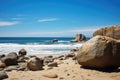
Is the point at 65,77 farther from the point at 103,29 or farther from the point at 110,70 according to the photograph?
the point at 103,29

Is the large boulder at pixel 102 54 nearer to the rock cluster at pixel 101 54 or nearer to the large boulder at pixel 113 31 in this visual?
the rock cluster at pixel 101 54

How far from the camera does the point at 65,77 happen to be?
A: 642 centimetres

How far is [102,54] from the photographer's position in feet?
24.2

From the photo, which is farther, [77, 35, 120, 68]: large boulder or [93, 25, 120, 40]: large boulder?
[93, 25, 120, 40]: large boulder

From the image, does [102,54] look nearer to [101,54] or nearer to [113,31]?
[101,54]

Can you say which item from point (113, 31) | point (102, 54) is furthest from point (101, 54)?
point (113, 31)

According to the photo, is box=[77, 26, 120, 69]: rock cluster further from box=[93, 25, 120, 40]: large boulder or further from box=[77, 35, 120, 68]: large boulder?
box=[93, 25, 120, 40]: large boulder

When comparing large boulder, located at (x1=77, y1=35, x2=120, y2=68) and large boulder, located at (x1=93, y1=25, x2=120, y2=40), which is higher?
large boulder, located at (x1=93, y1=25, x2=120, y2=40)

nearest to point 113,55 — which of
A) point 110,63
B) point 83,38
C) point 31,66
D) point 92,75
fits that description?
point 110,63

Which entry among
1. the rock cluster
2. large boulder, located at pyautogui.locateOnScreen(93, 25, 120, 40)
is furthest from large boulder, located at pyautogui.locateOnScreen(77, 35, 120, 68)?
large boulder, located at pyautogui.locateOnScreen(93, 25, 120, 40)

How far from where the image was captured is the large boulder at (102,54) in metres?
7.42

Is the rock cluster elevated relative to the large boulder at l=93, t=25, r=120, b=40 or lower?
lower

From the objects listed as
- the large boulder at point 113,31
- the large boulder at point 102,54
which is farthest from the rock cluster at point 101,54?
the large boulder at point 113,31

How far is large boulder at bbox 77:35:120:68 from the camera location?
7.42 metres
